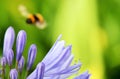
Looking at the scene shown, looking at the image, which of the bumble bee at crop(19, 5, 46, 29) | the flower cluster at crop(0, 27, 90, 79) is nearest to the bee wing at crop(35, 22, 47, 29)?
the bumble bee at crop(19, 5, 46, 29)

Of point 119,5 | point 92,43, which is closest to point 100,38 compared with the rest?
point 92,43

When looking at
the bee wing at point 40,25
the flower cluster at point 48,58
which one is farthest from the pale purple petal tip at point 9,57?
the bee wing at point 40,25

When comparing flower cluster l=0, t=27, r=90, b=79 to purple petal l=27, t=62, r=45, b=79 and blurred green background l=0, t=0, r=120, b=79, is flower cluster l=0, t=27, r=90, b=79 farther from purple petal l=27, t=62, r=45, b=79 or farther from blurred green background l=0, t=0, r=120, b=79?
blurred green background l=0, t=0, r=120, b=79

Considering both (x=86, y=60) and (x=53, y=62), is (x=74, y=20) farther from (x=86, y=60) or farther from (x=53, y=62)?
(x=53, y=62)

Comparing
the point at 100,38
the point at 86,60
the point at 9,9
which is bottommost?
the point at 86,60

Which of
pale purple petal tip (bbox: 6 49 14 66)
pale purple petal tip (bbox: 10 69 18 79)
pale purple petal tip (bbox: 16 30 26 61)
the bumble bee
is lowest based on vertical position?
pale purple petal tip (bbox: 10 69 18 79)
